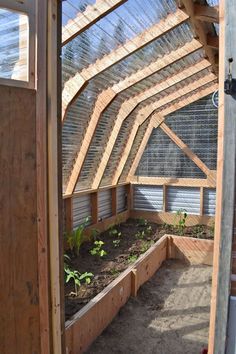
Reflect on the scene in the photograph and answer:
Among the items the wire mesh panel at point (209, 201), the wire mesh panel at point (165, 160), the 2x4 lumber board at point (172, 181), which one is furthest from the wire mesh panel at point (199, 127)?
the wire mesh panel at point (209, 201)

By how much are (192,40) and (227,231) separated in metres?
3.09

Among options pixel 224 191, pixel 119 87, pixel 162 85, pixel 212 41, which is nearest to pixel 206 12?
pixel 212 41

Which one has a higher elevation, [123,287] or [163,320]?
[123,287]

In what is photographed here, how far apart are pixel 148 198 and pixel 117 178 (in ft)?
3.45

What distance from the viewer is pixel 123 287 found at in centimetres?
385

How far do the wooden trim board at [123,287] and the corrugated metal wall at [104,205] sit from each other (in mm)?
1280

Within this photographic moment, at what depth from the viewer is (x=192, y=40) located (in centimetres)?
387

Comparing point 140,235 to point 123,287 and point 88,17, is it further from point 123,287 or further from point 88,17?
point 88,17

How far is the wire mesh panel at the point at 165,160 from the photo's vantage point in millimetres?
6695

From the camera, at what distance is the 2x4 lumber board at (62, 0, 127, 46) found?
8.63 ft

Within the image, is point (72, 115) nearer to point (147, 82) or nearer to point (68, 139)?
point (68, 139)

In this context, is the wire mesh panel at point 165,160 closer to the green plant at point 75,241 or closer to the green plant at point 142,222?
the green plant at point 142,222

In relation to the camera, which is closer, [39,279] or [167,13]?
[39,279]

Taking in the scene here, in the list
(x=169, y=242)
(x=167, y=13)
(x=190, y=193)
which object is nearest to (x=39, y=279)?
(x=167, y=13)
